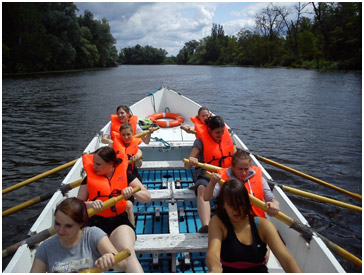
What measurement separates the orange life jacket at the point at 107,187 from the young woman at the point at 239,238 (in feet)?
3.69

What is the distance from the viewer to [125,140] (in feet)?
14.9

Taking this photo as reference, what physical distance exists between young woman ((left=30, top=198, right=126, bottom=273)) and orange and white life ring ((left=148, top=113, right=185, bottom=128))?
525 centimetres

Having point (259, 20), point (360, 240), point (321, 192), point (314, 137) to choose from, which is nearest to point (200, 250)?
point (360, 240)

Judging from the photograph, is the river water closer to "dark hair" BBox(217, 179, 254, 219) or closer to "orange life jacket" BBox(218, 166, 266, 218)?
"orange life jacket" BBox(218, 166, 266, 218)

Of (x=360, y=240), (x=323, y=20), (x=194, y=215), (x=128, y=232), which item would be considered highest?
(x=323, y=20)

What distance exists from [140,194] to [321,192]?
4.22 m

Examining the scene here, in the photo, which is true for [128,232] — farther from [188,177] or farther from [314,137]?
[314,137]

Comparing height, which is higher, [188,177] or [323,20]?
[323,20]

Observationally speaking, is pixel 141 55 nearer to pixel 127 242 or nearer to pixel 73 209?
pixel 127 242

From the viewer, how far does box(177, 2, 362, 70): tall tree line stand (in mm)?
34406

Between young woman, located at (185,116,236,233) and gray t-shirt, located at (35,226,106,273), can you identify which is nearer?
gray t-shirt, located at (35,226,106,273)

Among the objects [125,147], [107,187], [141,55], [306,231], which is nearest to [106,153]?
[107,187]

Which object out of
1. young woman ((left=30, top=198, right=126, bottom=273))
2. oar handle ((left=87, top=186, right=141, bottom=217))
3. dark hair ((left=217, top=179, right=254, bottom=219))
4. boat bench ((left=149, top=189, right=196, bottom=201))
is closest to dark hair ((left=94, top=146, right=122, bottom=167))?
oar handle ((left=87, top=186, right=141, bottom=217))

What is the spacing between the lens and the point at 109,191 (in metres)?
3.16
